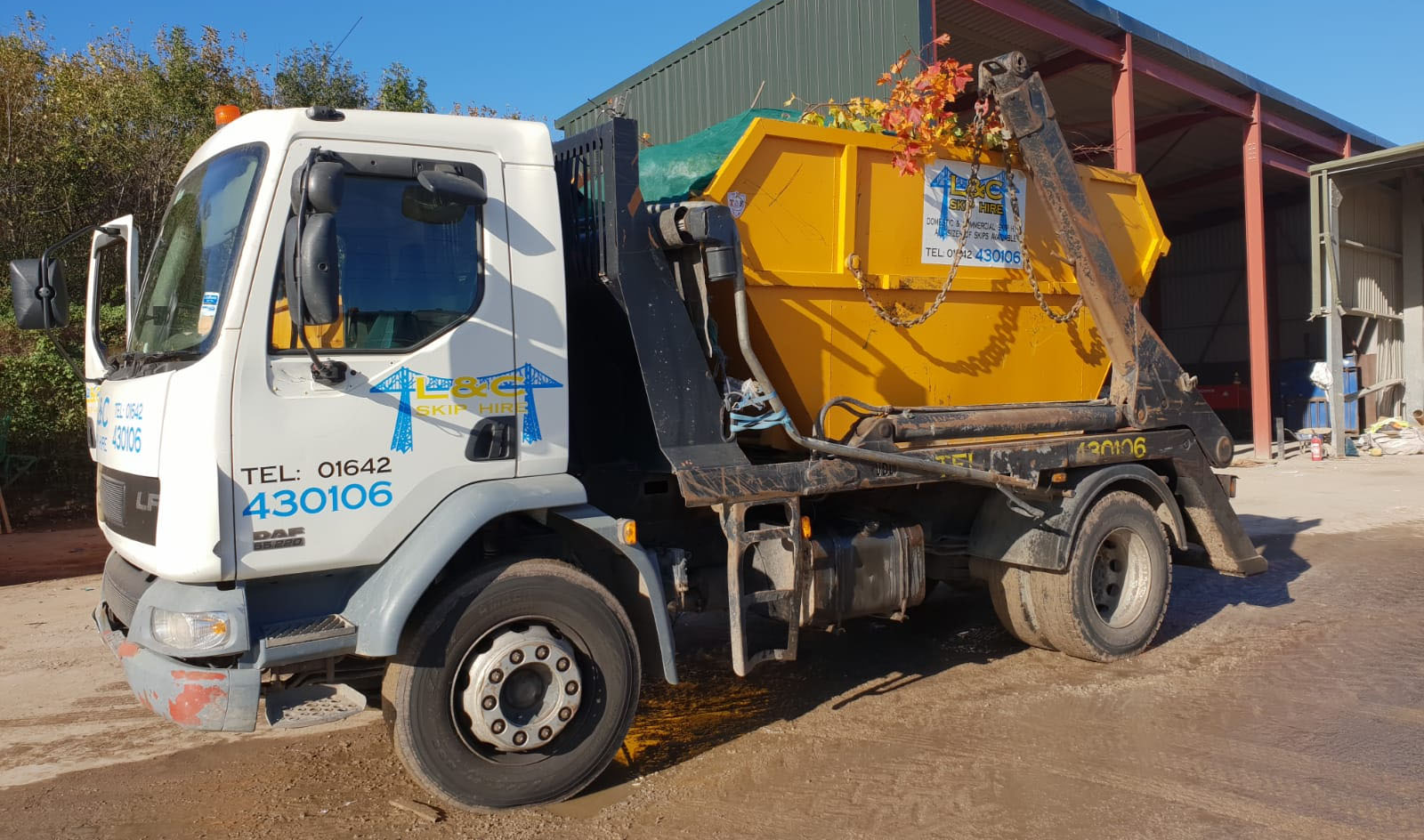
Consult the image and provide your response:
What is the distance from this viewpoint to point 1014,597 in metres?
6.00

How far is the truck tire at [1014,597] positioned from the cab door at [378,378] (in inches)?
131

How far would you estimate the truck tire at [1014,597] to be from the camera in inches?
234

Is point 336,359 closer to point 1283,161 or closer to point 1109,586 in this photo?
point 1109,586

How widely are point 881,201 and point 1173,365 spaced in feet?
8.34

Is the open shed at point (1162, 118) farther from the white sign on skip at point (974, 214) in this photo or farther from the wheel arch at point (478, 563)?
the wheel arch at point (478, 563)

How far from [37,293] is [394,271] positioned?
175 cm

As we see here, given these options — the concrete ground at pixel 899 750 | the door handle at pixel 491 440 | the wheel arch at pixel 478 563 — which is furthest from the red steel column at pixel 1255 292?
the door handle at pixel 491 440

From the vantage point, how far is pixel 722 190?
462cm

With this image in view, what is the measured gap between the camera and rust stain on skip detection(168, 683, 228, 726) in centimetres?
342

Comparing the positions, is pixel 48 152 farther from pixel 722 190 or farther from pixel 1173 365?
pixel 1173 365

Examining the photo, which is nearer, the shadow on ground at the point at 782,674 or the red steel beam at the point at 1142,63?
the shadow on ground at the point at 782,674

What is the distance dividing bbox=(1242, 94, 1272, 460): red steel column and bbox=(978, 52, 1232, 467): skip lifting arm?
1206cm

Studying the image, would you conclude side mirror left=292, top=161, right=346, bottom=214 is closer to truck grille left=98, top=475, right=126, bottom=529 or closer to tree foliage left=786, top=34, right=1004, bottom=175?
truck grille left=98, top=475, right=126, bottom=529

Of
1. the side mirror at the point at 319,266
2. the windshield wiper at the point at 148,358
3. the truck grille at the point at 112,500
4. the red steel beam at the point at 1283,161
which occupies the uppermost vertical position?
the red steel beam at the point at 1283,161
